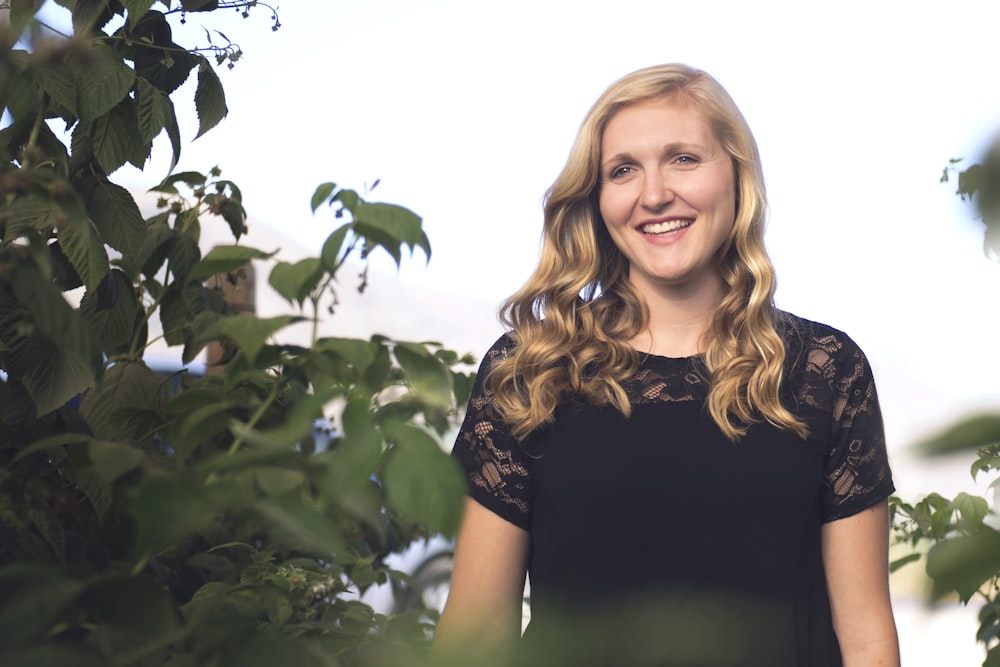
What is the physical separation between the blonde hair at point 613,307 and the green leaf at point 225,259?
154 cm

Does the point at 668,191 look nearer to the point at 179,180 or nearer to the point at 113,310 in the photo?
the point at 179,180

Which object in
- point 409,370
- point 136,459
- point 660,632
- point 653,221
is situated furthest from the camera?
point 653,221

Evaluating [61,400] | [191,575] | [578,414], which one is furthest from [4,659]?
[578,414]

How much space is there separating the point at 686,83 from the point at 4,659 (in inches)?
87.4

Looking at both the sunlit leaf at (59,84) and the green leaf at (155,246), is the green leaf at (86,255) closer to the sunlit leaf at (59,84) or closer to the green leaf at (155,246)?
the sunlit leaf at (59,84)

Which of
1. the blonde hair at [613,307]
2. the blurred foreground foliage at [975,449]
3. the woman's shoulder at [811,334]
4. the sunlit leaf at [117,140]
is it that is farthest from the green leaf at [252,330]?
the woman's shoulder at [811,334]

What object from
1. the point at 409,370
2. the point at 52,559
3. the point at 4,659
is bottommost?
the point at 4,659

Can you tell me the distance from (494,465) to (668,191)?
2.26 ft

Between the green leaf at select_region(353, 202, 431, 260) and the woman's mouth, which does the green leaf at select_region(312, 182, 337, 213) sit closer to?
the green leaf at select_region(353, 202, 431, 260)

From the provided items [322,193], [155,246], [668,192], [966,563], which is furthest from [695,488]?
[966,563]

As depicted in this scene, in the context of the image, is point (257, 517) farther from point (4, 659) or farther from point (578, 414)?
point (578, 414)

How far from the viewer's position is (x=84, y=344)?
2.33ft

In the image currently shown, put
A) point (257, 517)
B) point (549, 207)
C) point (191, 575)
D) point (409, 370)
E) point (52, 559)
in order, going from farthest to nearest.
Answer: point (549, 207)
point (191, 575)
point (52, 559)
point (409, 370)
point (257, 517)

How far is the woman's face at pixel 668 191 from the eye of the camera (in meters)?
2.41
